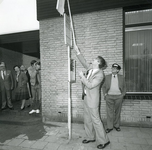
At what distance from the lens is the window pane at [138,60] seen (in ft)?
13.8

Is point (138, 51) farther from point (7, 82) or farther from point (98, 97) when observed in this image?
point (7, 82)

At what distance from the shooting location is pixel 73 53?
454 cm

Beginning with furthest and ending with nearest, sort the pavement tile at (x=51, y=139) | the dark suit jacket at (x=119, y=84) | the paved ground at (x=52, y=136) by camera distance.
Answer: the dark suit jacket at (x=119, y=84) < the pavement tile at (x=51, y=139) < the paved ground at (x=52, y=136)

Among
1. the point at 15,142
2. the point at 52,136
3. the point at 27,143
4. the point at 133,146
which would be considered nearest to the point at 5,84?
the point at 15,142

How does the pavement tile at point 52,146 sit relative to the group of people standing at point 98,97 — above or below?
below

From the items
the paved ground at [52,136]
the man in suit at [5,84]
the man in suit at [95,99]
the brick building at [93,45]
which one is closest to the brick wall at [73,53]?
the brick building at [93,45]

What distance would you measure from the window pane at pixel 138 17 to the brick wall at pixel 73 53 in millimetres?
354

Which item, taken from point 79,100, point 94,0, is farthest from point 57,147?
→ point 94,0

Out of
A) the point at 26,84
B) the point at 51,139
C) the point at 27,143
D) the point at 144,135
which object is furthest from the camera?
the point at 26,84

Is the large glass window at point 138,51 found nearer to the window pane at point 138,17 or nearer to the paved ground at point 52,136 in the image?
the window pane at point 138,17

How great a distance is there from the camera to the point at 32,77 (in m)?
5.30

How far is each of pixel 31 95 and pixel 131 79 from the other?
4343mm

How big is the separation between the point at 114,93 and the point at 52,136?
2256mm

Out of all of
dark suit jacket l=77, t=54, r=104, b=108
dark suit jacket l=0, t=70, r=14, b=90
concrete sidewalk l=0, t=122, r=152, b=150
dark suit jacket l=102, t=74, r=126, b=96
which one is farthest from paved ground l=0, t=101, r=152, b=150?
dark suit jacket l=0, t=70, r=14, b=90
